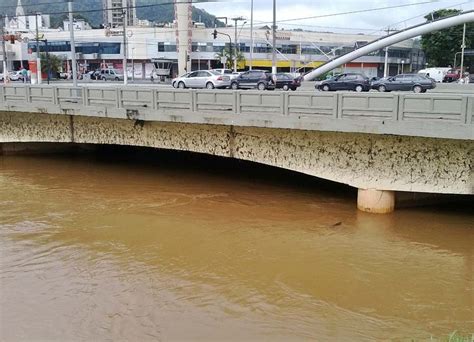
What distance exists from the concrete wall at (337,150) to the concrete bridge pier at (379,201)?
270mm

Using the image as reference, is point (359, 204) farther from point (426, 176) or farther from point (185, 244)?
point (185, 244)

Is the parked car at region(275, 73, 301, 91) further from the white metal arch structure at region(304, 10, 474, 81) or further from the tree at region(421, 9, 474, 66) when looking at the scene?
the tree at region(421, 9, 474, 66)

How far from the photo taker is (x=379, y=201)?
15156 millimetres

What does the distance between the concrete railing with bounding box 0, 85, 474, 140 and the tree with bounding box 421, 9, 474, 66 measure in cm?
7396

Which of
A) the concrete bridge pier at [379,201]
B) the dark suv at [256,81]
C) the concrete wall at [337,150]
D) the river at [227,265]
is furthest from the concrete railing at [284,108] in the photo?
the dark suv at [256,81]

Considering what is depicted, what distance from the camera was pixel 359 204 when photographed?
1572 cm

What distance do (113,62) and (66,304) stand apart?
87679mm

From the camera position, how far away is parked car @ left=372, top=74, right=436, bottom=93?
98.5ft

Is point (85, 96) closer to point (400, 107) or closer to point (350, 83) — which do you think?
point (400, 107)

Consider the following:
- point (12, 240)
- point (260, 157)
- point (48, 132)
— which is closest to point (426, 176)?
point (260, 157)

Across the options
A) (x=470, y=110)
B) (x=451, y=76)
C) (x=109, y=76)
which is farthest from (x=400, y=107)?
(x=109, y=76)

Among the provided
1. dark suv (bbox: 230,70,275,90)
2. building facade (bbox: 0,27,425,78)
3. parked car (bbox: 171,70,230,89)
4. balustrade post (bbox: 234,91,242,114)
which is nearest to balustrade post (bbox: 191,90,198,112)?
balustrade post (bbox: 234,91,242,114)

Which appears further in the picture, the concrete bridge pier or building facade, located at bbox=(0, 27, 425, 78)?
building facade, located at bbox=(0, 27, 425, 78)

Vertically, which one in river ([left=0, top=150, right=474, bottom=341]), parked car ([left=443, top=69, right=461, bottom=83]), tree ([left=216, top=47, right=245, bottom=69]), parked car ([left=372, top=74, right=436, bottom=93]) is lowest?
river ([left=0, top=150, right=474, bottom=341])
